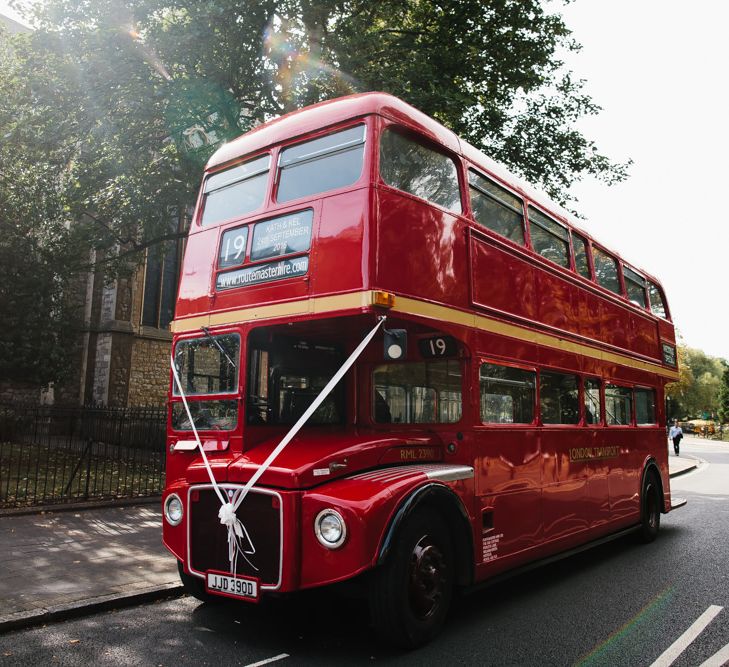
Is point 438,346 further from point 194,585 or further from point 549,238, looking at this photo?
point 194,585

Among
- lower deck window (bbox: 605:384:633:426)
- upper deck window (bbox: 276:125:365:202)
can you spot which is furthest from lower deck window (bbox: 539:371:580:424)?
upper deck window (bbox: 276:125:365:202)

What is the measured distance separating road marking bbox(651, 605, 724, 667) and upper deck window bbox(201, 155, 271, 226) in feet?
15.4

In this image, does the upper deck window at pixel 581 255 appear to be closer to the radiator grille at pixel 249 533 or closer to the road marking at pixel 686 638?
the road marking at pixel 686 638

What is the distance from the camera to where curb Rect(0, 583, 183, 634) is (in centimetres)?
503

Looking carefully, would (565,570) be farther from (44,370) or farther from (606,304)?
(44,370)

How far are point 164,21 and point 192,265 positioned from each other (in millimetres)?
9396

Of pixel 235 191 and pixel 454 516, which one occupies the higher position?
pixel 235 191

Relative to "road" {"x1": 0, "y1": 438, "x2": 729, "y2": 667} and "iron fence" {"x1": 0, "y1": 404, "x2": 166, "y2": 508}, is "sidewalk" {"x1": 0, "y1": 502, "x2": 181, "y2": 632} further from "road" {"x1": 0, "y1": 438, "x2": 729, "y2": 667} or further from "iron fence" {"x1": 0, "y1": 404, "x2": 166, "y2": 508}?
"iron fence" {"x1": 0, "y1": 404, "x2": 166, "y2": 508}

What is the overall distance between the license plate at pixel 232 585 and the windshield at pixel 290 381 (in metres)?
1.24

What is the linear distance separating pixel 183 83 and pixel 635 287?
925 centimetres

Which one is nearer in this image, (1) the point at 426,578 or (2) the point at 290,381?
(1) the point at 426,578

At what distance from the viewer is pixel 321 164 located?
5.36 metres

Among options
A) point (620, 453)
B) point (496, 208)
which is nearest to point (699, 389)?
point (620, 453)

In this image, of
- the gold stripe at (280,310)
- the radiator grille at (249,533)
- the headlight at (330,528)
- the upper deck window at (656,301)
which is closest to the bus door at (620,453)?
the upper deck window at (656,301)
